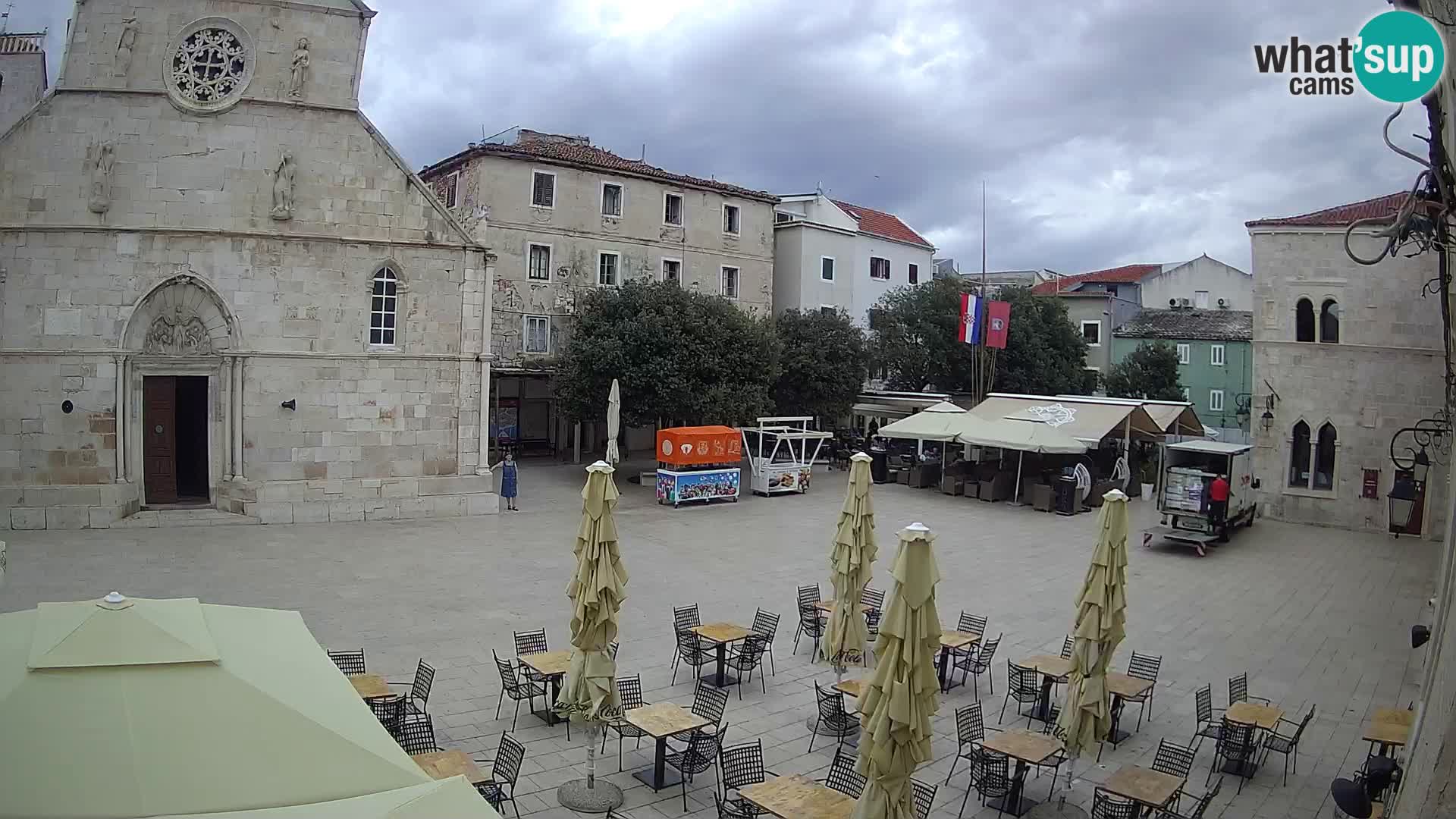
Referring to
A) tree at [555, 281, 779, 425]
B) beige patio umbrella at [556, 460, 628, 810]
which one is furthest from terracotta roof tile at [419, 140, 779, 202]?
beige patio umbrella at [556, 460, 628, 810]

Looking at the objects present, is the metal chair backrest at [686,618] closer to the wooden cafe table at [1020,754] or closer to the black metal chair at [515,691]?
the black metal chair at [515,691]

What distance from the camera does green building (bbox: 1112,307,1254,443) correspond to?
47281 mm

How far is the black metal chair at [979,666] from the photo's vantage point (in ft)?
41.9

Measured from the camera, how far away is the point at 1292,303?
27.2 meters

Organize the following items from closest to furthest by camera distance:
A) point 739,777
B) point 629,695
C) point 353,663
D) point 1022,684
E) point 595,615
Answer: point 739,777 → point 595,615 → point 629,695 → point 353,663 → point 1022,684

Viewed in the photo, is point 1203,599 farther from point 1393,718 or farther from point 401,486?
point 401,486

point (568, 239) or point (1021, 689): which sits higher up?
point (568, 239)


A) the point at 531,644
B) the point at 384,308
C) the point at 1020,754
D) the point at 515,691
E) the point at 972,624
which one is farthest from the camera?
the point at 384,308

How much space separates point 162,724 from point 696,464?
21.6 meters

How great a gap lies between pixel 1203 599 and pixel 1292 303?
13.6 metres

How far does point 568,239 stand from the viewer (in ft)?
113

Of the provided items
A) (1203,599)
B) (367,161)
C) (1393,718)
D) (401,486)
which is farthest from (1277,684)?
(367,161)

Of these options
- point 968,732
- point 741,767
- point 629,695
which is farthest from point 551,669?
point 968,732

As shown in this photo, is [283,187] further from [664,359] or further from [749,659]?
[749,659]
